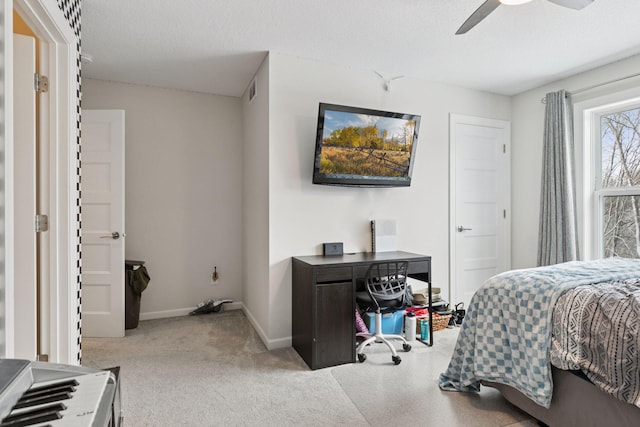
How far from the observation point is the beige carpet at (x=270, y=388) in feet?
6.33

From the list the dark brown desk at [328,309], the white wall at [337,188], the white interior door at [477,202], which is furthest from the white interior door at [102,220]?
the white interior door at [477,202]

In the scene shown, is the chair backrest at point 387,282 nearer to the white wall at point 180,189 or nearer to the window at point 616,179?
the white wall at point 180,189

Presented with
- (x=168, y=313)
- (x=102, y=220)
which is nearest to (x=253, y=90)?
(x=102, y=220)

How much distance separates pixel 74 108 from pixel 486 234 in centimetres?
395

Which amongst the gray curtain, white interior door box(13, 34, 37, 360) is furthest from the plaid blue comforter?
white interior door box(13, 34, 37, 360)

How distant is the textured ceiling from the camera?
2334 mm

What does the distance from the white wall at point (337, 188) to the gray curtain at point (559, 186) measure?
2.61ft

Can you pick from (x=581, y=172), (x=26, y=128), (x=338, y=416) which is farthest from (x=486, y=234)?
→ (x=26, y=128)

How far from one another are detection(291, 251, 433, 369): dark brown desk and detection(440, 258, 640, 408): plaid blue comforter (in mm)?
739

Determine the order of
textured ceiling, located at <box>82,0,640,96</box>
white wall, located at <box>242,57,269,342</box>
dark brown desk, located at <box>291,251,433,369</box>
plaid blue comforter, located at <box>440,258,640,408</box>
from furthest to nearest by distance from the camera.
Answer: white wall, located at <box>242,57,269,342</box> < dark brown desk, located at <box>291,251,433,369</box> < textured ceiling, located at <box>82,0,640,96</box> < plaid blue comforter, located at <box>440,258,640,408</box>

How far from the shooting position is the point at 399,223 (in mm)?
3486

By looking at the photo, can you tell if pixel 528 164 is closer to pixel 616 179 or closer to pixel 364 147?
pixel 616 179

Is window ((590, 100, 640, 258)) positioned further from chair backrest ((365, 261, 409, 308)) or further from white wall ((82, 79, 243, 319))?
white wall ((82, 79, 243, 319))

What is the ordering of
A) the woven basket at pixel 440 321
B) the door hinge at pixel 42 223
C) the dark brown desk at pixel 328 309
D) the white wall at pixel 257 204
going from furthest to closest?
1. the woven basket at pixel 440 321
2. the white wall at pixel 257 204
3. the dark brown desk at pixel 328 309
4. the door hinge at pixel 42 223
